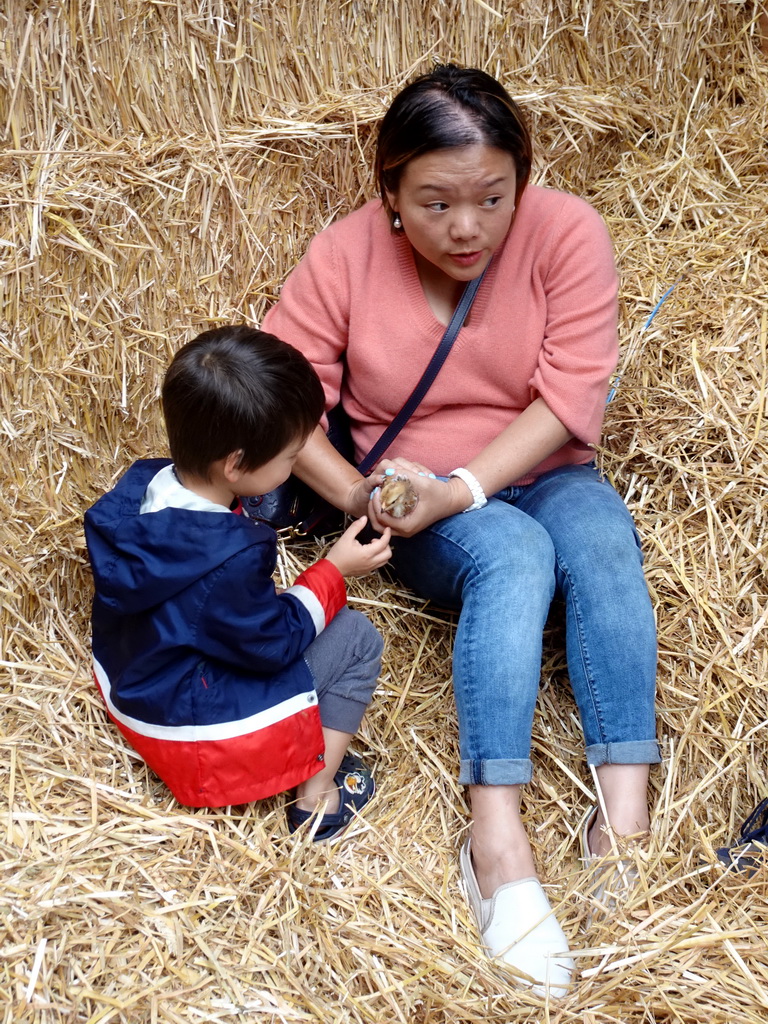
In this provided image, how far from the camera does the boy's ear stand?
1.69 meters

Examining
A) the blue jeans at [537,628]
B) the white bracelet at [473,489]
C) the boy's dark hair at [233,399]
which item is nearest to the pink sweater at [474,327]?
the white bracelet at [473,489]

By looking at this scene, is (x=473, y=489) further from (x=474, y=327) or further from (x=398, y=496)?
(x=474, y=327)

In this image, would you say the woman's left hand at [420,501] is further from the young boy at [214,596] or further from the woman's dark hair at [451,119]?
the woman's dark hair at [451,119]

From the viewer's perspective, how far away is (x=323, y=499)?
238 cm

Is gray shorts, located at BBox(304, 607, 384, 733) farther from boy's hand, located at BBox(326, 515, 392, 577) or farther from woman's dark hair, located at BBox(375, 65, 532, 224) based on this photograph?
woman's dark hair, located at BBox(375, 65, 532, 224)

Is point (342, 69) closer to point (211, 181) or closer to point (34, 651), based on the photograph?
point (211, 181)

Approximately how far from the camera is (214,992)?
1.56m

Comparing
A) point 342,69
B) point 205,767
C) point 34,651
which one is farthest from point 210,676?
point 342,69

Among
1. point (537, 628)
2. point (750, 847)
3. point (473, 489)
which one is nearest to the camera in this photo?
point (750, 847)

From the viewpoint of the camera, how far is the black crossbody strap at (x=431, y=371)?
212cm

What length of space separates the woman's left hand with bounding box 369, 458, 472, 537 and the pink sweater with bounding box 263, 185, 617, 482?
0.15 metres

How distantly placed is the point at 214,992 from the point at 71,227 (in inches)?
58.1

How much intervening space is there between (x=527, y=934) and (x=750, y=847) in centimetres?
45

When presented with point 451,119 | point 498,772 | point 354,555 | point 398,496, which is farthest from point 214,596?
point 451,119
